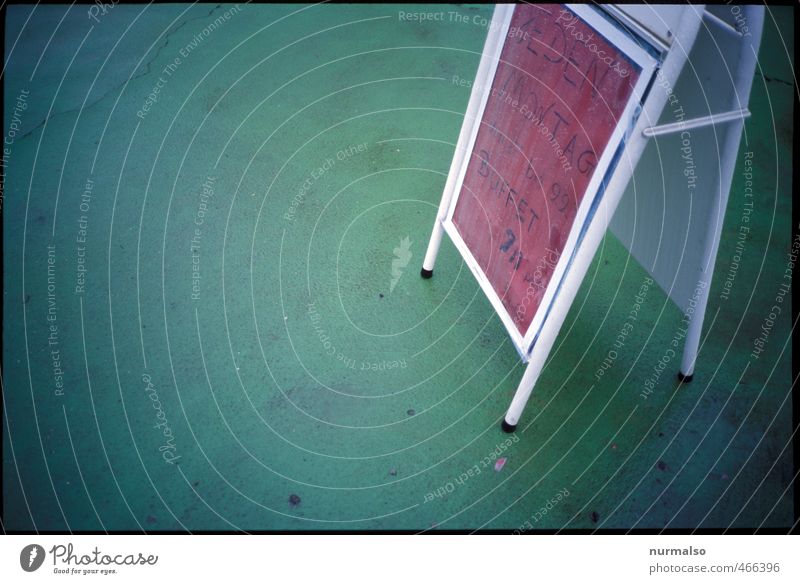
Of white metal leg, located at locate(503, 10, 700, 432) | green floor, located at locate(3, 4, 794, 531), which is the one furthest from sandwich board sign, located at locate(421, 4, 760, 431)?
green floor, located at locate(3, 4, 794, 531)

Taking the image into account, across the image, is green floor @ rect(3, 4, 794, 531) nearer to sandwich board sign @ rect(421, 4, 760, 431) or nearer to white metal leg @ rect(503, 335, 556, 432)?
white metal leg @ rect(503, 335, 556, 432)

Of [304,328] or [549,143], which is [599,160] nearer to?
[549,143]

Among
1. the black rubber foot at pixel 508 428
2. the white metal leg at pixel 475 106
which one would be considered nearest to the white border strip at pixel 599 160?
the white metal leg at pixel 475 106

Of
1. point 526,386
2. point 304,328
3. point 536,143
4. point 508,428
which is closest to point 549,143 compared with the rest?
point 536,143

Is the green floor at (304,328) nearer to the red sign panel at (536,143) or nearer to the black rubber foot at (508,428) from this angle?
the black rubber foot at (508,428)

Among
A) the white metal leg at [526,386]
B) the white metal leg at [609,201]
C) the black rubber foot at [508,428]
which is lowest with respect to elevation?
the black rubber foot at [508,428]
